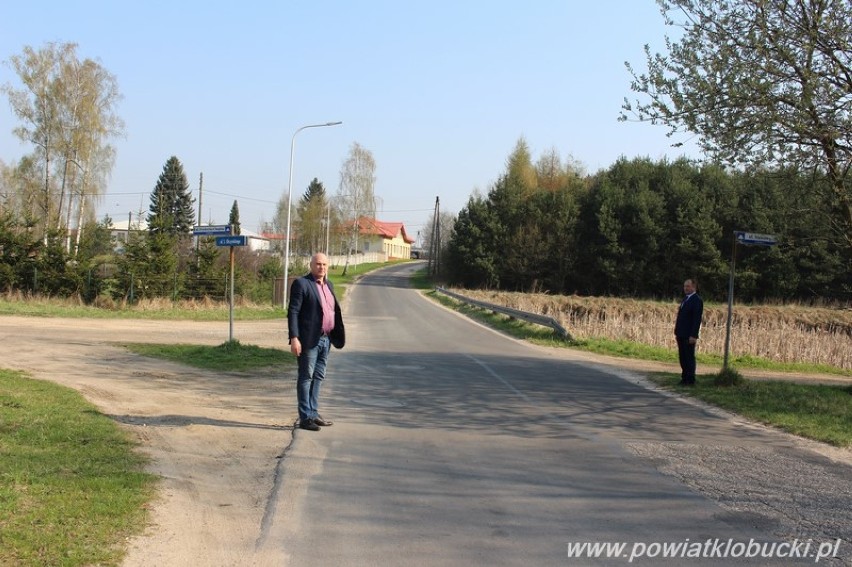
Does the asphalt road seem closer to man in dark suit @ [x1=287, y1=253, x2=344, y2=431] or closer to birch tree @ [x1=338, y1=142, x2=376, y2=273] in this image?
man in dark suit @ [x1=287, y1=253, x2=344, y2=431]

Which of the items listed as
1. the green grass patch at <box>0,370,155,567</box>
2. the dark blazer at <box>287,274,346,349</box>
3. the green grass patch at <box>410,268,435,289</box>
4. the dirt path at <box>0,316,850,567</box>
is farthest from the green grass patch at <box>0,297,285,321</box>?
the green grass patch at <box>410,268,435,289</box>

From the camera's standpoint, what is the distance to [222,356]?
46.3 ft

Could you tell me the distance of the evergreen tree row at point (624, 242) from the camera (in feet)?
166

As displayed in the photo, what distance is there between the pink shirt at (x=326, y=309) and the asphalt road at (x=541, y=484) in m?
1.13

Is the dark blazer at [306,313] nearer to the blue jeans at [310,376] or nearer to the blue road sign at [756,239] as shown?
the blue jeans at [310,376]

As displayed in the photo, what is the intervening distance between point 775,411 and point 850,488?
3.81 metres

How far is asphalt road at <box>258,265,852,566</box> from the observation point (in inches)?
175

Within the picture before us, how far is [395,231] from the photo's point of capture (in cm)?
14900

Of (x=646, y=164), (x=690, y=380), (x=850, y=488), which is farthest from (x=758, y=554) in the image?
(x=646, y=164)

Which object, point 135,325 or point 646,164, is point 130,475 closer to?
point 135,325

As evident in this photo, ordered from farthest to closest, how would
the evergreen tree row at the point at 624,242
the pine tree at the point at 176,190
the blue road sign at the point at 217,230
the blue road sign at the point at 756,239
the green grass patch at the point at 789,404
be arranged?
the pine tree at the point at 176,190, the evergreen tree row at the point at 624,242, the blue road sign at the point at 217,230, the blue road sign at the point at 756,239, the green grass patch at the point at 789,404

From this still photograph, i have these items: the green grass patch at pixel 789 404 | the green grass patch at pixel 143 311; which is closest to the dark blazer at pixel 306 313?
the green grass patch at pixel 789 404

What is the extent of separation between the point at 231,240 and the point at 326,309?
7.52 m

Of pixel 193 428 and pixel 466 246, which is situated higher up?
pixel 466 246
